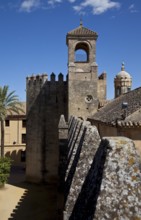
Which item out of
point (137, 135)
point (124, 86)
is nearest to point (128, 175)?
point (137, 135)

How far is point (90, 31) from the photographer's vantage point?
2406 cm

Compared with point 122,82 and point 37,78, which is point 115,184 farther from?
point 122,82

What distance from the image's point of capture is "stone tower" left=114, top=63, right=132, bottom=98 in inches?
1238

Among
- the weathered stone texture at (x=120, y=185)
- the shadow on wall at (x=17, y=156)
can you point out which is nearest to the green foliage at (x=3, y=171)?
the shadow on wall at (x=17, y=156)

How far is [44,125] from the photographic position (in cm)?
2466

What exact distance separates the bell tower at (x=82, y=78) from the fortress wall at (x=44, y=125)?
4.71 ft

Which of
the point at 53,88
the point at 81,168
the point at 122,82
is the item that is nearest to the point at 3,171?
the point at 53,88

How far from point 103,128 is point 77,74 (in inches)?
303

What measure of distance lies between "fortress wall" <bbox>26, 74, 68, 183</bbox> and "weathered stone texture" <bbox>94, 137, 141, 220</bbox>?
71.7 feet

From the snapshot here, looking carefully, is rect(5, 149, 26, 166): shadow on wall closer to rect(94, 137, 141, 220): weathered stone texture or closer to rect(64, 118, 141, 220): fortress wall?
rect(64, 118, 141, 220): fortress wall

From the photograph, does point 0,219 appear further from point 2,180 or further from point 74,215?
point 74,215

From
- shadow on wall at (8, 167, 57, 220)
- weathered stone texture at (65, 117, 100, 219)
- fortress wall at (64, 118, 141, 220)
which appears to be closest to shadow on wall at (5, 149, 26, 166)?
shadow on wall at (8, 167, 57, 220)

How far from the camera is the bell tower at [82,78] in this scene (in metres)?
23.4

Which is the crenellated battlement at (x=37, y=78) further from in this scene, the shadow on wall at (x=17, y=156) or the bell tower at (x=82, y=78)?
the shadow on wall at (x=17, y=156)
